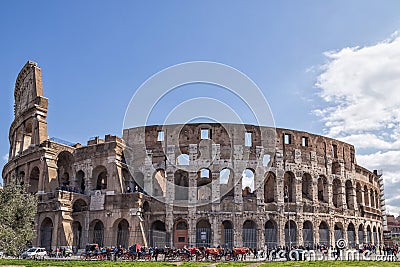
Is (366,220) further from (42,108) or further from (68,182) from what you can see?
(42,108)

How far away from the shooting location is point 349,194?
4547cm

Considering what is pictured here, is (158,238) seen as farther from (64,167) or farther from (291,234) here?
(64,167)

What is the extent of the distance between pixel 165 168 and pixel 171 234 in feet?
18.5

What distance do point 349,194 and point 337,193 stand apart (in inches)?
73.9

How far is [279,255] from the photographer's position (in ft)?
105

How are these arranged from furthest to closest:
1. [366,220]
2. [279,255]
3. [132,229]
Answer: [366,220] → [132,229] → [279,255]

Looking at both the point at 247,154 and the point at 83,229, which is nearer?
the point at 83,229

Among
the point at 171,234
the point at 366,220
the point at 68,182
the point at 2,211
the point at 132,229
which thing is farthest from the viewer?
the point at 366,220

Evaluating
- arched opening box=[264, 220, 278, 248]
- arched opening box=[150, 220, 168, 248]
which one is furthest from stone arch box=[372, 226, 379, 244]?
arched opening box=[150, 220, 168, 248]

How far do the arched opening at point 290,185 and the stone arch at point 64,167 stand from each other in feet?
65.2

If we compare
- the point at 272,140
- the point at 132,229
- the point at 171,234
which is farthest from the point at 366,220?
the point at 132,229

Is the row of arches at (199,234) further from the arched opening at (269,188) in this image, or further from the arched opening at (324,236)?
the arched opening at (269,188)

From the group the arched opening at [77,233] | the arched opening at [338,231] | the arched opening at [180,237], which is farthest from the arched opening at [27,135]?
the arched opening at [338,231]

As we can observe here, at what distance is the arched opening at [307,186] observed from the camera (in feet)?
138
